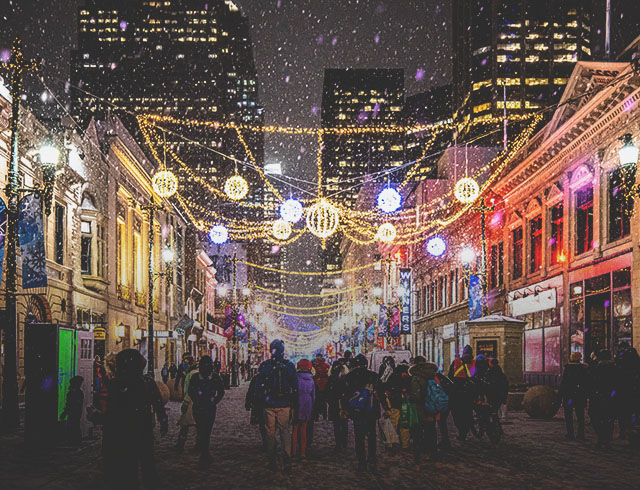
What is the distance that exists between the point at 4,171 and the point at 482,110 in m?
125

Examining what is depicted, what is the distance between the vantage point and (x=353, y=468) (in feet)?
37.6

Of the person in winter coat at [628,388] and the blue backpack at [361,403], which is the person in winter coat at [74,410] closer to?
the blue backpack at [361,403]

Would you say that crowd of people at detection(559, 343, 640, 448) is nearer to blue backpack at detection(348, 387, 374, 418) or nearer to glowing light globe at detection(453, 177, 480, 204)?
blue backpack at detection(348, 387, 374, 418)

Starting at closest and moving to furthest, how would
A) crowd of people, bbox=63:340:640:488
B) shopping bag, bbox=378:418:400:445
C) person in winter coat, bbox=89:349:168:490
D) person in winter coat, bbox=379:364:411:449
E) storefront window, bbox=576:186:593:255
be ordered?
person in winter coat, bbox=89:349:168:490
crowd of people, bbox=63:340:640:488
person in winter coat, bbox=379:364:411:449
shopping bag, bbox=378:418:400:445
storefront window, bbox=576:186:593:255

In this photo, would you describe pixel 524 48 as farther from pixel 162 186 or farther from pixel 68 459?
pixel 68 459

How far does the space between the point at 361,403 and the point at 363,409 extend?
0.31 feet

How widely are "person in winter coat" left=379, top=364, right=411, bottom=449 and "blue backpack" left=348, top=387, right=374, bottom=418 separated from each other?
1.44 metres

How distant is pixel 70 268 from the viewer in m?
29.7

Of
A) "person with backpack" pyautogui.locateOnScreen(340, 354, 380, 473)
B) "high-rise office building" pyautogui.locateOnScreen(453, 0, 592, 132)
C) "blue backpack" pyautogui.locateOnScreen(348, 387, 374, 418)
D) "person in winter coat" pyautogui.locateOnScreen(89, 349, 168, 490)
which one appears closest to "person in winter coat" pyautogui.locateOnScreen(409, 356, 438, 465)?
"person with backpack" pyautogui.locateOnScreen(340, 354, 380, 473)

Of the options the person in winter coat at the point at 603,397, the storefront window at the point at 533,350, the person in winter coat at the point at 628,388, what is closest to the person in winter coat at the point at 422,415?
the person in winter coat at the point at 603,397

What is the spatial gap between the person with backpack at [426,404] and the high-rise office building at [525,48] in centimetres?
13012

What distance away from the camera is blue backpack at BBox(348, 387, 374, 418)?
11094 mm

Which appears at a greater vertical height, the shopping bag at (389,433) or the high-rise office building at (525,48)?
the high-rise office building at (525,48)

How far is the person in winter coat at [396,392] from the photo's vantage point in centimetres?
1268
